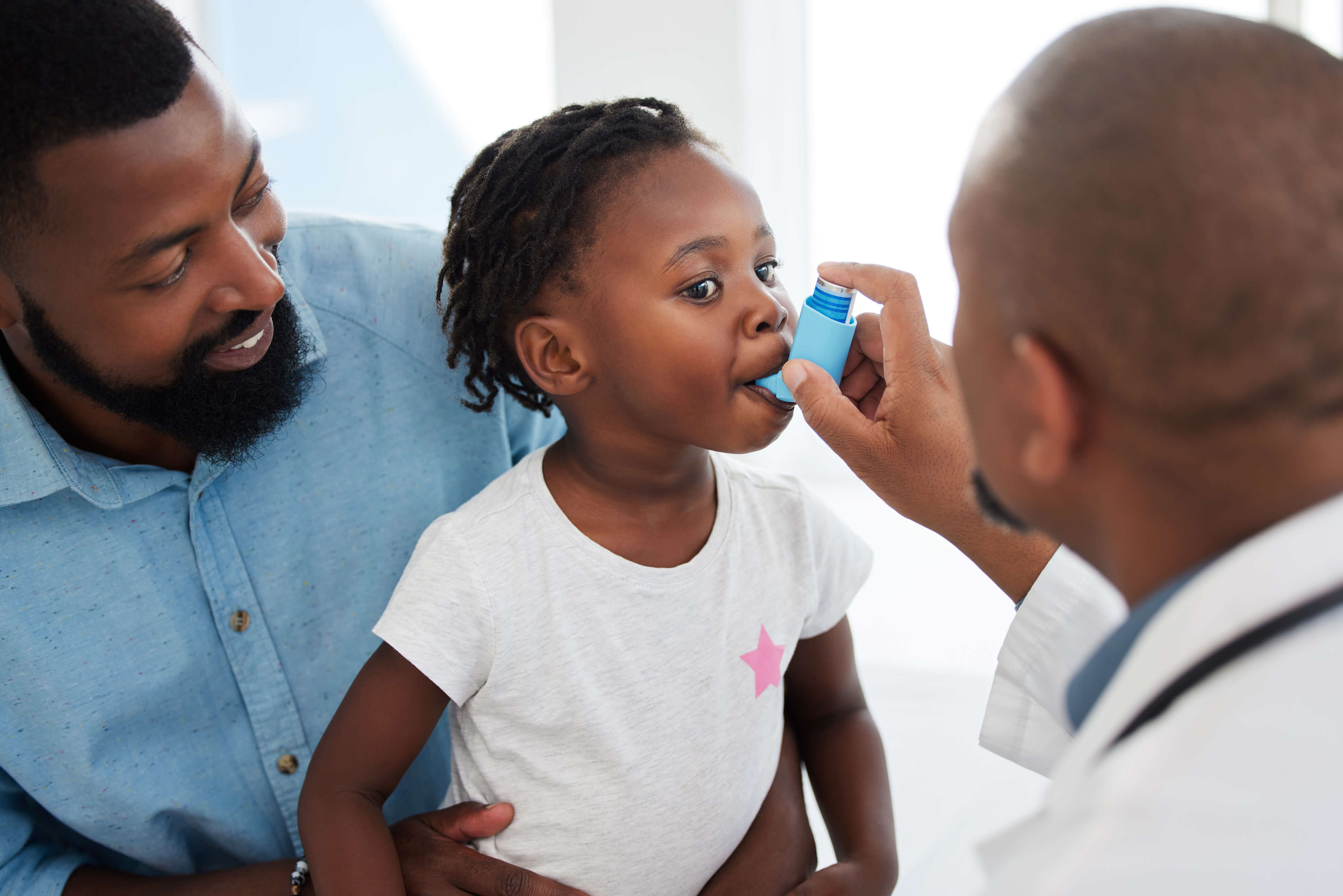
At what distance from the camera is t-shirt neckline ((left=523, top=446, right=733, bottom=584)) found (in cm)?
111

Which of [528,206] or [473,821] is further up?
[528,206]

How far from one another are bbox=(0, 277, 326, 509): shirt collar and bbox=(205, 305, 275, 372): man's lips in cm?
13

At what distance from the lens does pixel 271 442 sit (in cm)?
123

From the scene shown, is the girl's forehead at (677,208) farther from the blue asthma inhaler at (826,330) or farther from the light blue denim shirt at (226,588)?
the light blue denim shirt at (226,588)

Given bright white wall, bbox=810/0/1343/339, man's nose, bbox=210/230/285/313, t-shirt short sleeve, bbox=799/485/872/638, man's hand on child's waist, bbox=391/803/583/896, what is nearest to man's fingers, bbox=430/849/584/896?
man's hand on child's waist, bbox=391/803/583/896

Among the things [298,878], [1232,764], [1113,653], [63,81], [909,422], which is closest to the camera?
[1232,764]

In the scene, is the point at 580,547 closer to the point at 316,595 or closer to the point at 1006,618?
the point at 316,595

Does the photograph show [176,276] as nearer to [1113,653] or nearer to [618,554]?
[618,554]

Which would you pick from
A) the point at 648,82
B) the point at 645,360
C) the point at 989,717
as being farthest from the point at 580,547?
the point at 648,82

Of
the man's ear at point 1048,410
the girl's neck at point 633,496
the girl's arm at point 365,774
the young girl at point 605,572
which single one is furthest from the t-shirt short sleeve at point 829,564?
the man's ear at point 1048,410

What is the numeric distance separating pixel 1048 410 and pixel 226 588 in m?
0.98

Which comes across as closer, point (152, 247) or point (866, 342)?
point (152, 247)

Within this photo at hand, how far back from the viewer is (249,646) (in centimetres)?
117

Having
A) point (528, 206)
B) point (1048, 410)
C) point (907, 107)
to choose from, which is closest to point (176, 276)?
point (528, 206)
